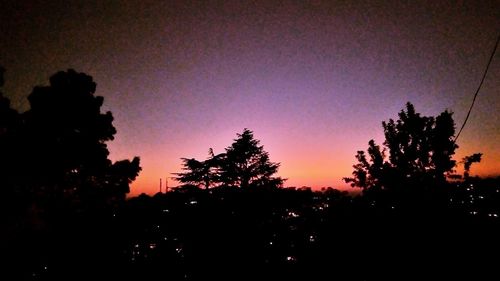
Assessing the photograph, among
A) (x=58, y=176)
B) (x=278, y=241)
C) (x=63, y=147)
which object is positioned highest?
(x=63, y=147)

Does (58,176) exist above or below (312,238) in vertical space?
above

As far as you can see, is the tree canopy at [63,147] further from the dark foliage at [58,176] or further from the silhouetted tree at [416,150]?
the silhouetted tree at [416,150]

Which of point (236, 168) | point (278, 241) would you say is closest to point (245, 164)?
point (236, 168)

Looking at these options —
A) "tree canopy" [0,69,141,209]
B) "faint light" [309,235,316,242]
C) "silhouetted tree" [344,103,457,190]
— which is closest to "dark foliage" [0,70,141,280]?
"tree canopy" [0,69,141,209]

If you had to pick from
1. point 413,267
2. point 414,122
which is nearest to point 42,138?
point 413,267

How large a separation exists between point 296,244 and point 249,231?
3168 millimetres

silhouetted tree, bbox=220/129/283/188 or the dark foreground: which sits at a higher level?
silhouetted tree, bbox=220/129/283/188

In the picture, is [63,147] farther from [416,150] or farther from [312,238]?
[416,150]

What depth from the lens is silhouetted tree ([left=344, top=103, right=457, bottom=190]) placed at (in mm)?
17500

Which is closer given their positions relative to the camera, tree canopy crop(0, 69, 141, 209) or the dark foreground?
tree canopy crop(0, 69, 141, 209)

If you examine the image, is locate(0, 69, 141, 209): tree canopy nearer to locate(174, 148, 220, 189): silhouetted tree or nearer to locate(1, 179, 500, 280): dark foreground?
locate(1, 179, 500, 280): dark foreground

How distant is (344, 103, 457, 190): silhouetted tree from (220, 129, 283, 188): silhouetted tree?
12825mm

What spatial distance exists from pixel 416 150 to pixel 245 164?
16.5 m

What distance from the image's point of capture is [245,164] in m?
30.9
